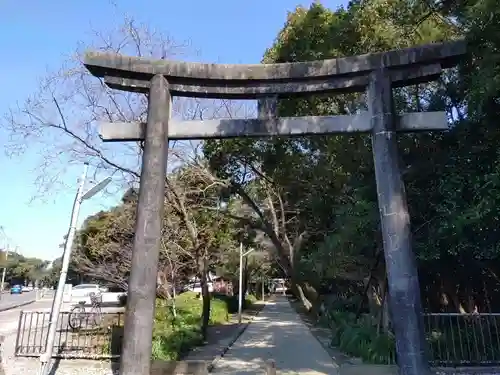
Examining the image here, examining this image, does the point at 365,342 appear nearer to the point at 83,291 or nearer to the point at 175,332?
the point at 175,332

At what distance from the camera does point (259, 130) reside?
684cm

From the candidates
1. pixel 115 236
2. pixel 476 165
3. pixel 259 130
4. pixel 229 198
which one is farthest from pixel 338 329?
pixel 115 236

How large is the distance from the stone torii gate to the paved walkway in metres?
4.25

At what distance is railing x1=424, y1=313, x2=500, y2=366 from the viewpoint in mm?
8211

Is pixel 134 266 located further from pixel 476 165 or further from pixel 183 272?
pixel 183 272

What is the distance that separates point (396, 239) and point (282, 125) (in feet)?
8.02

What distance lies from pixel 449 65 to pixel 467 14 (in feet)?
3.99

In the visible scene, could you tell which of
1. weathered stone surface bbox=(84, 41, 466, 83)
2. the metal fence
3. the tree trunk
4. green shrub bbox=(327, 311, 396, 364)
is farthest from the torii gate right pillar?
the tree trunk

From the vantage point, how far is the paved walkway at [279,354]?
32.1 feet

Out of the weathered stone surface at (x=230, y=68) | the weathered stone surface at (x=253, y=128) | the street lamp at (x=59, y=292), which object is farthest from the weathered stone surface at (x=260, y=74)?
the street lamp at (x=59, y=292)

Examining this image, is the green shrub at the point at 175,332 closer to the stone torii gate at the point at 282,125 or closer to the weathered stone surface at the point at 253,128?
the stone torii gate at the point at 282,125

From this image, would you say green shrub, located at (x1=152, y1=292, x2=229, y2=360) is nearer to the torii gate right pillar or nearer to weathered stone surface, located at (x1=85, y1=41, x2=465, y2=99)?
the torii gate right pillar

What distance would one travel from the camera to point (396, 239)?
237 inches

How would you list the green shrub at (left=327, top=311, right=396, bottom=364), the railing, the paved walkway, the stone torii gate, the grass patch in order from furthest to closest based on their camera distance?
the grass patch < the paved walkway < the green shrub at (left=327, top=311, right=396, bottom=364) < the railing < the stone torii gate
